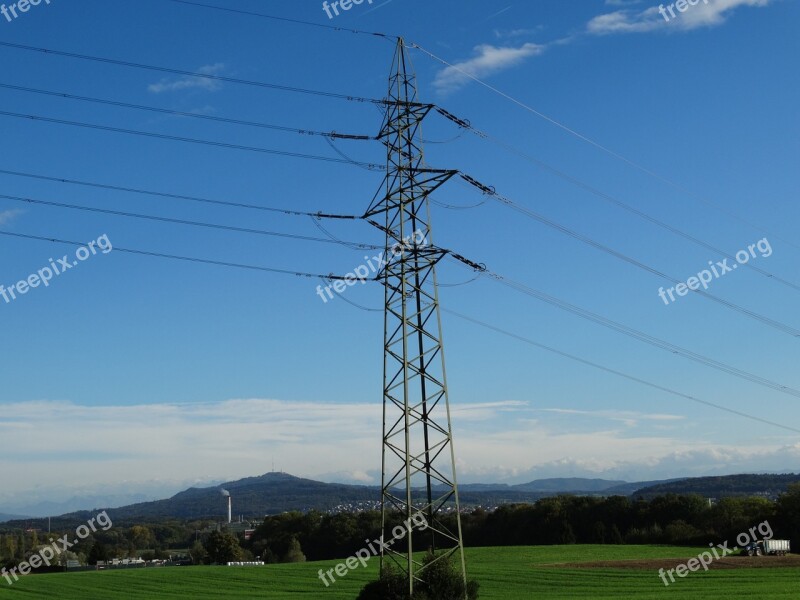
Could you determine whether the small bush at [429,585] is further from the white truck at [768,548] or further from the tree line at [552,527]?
the tree line at [552,527]

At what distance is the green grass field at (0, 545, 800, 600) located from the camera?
173 ft

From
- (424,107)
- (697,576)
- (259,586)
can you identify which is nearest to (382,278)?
(424,107)

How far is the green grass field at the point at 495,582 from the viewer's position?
5266 cm

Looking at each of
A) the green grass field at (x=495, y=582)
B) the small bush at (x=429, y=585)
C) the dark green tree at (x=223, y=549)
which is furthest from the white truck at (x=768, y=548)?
the dark green tree at (x=223, y=549)

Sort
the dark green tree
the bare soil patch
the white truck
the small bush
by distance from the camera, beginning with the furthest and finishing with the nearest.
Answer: the dark green tree
the white truck
the bare soil patch
the small bush

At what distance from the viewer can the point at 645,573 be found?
63.8 meters

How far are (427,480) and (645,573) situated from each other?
37188 mm

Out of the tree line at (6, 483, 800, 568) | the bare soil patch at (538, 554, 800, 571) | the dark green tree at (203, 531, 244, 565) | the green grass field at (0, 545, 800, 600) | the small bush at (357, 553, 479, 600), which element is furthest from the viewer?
the dark green tree at (203, 531, 244, 565)

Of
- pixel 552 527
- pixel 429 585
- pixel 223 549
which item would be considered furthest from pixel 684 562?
pixel 223 549

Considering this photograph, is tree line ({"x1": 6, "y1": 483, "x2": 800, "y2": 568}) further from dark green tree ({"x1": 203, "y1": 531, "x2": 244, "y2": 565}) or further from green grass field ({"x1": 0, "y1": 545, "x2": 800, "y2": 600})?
green grass field ({"x1": 0, "y1": 545, "x2": 800, "y2": 600})

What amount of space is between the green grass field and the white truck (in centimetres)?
544

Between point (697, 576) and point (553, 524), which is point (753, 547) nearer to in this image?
point (697, 576)

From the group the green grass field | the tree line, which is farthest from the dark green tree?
the green grass field

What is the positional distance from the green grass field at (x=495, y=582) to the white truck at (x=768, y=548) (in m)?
5.44
